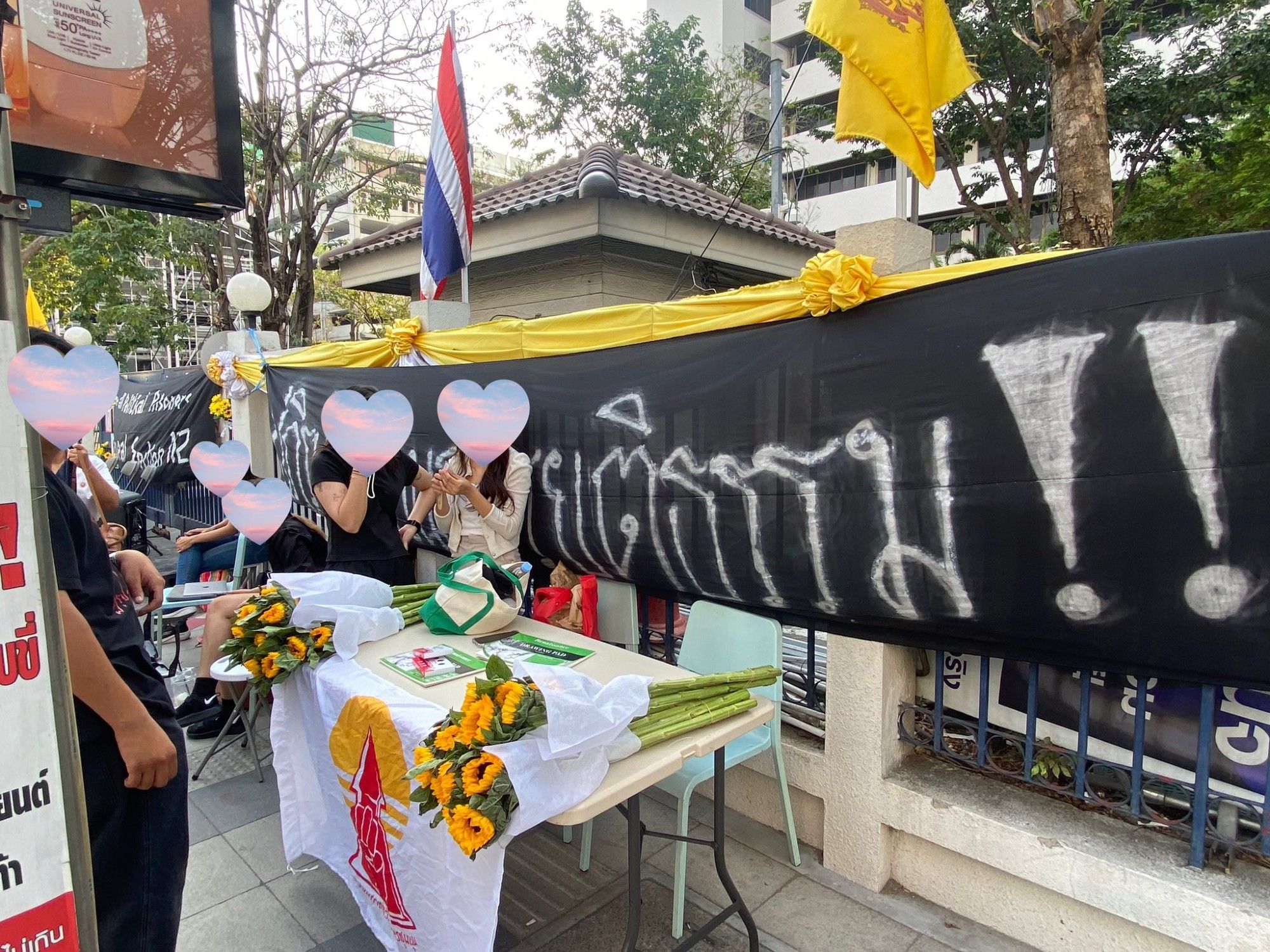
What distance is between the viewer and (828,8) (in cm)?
252

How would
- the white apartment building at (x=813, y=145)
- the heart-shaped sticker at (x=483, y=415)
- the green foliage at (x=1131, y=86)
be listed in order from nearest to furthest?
1. the heart-shaped sticker at (x=483, y=415)
2. the green foliage at (x=1131, y=86)
3. the white apartment building at (x=813, y=145)

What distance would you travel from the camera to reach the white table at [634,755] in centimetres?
187

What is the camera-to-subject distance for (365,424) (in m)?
2.89

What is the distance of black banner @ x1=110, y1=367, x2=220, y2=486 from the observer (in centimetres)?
771

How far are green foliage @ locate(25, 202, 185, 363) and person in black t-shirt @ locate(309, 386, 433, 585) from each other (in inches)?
363

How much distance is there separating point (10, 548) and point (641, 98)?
18.2 m

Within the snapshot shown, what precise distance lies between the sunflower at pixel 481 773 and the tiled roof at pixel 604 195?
17.6ft

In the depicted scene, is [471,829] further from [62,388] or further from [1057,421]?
[1057,421]

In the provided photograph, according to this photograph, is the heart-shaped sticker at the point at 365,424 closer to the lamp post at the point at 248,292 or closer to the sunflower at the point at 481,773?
the sunflower at the point at 481,773

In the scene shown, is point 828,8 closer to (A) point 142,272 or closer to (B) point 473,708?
(B) point 473,708

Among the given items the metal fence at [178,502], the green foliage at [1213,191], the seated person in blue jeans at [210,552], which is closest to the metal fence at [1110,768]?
the seated person in blue jeans at [210,552]

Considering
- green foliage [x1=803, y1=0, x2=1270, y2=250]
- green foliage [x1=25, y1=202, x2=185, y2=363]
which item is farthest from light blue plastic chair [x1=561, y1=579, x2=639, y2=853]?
green foliage [x1=25, y1=202, x2=185, y2=363]

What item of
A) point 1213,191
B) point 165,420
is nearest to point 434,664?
point 165,420

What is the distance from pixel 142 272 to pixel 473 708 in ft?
44.3
